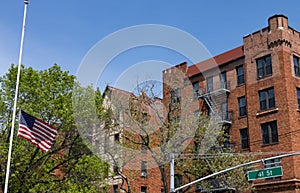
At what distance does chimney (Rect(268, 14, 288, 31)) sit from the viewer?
1501 inches

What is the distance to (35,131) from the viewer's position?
2219 centimetres

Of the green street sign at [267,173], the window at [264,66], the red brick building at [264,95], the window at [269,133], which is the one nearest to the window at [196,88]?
the red brick building at [264,95]

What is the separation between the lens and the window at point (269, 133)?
36156 mm

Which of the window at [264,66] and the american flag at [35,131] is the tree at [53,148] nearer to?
the american flag at [35,131]

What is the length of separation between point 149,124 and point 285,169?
12.0 m

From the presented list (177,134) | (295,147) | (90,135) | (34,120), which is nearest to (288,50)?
(295,147)

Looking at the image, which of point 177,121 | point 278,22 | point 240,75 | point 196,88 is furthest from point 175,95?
point 278,22

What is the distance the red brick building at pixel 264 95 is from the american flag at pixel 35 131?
20.1 metres

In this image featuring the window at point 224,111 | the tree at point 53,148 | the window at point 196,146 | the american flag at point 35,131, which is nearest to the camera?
the american flag at point 35,131

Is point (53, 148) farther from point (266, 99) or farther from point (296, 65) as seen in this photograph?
point (296, 65)

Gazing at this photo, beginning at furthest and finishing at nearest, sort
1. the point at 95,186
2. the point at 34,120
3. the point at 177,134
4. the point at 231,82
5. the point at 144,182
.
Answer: the point at 144,182 → the point at 231,82 → the point at 177,134 → the point at 95,186 → the point at 34,120

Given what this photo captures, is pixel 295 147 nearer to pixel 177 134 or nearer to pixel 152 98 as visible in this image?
pixel 177 134

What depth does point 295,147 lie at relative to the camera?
114ft

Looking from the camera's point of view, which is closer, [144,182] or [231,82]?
[231,82]
